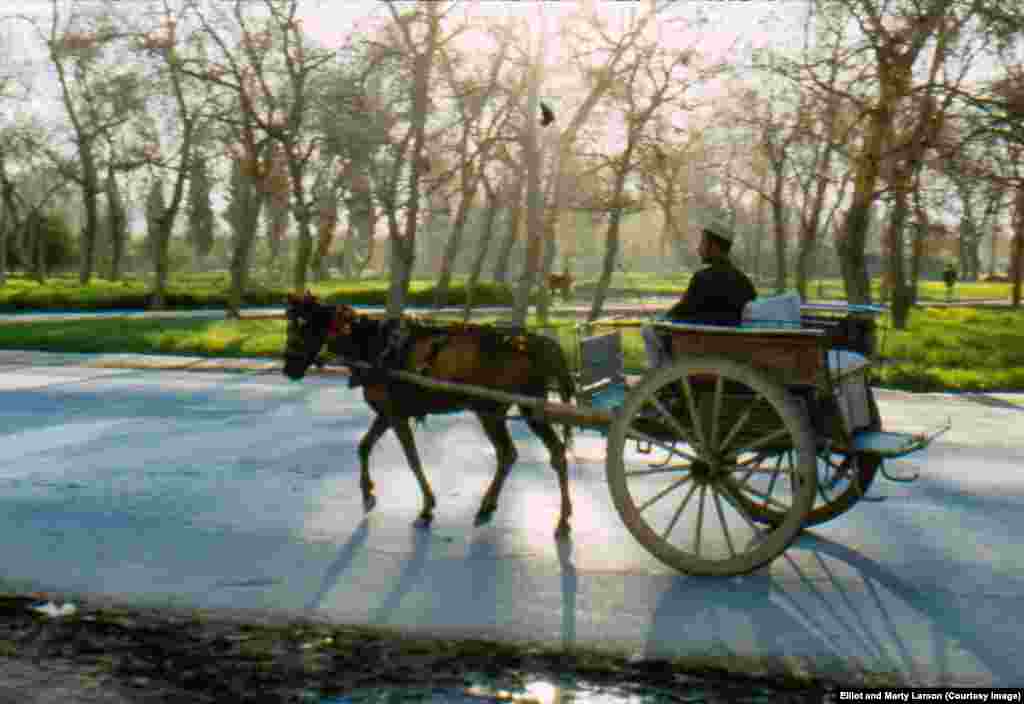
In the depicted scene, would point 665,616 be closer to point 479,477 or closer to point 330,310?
point 330,310

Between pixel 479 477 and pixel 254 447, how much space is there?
266cm

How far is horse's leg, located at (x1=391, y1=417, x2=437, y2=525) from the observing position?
761 centimetres

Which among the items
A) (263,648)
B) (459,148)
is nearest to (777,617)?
(263,648)

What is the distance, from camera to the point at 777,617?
559 cm

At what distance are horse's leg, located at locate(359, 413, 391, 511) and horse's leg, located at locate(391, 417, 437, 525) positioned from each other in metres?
0.15

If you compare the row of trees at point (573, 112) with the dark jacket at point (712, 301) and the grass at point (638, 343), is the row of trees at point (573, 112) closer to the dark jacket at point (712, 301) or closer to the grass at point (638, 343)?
the grass at point (638, 343)

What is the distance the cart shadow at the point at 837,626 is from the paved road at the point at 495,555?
0.01 meters

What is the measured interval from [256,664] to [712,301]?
3333 millimetres

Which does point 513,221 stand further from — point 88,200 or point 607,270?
point 88,200

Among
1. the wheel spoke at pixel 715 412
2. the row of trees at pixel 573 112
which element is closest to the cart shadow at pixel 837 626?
the wheel spoke at pixel 715 412

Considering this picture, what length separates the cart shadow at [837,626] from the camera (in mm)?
4875

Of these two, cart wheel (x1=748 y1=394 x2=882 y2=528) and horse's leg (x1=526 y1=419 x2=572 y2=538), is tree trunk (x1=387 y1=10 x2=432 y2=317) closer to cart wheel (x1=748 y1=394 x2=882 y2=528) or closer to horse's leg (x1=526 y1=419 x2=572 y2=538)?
horse's leg (x1=526 y1=419 x2=572 y2=538)

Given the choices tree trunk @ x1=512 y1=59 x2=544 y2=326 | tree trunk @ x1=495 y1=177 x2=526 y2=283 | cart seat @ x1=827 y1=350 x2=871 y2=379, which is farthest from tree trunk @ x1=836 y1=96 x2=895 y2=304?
Answer: cart seat @ x1=827 y1=350 x2=871 y2=379

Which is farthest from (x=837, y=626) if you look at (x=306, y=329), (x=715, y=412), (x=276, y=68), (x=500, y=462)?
(x=276, y=68)
